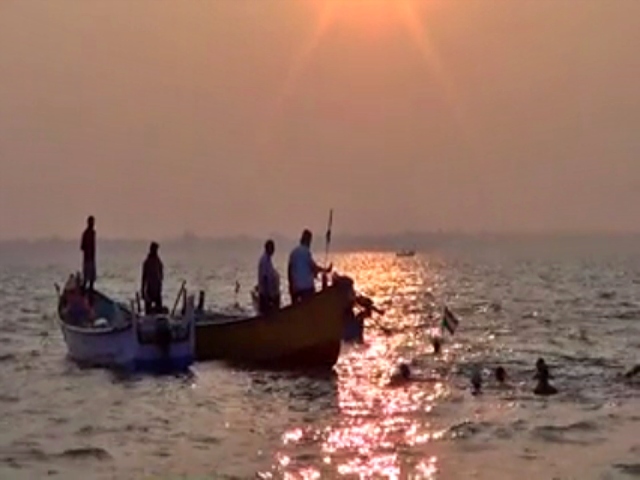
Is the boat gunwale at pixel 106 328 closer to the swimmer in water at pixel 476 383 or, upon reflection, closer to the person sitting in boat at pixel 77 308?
the person sitting in boat at pixel 77 308

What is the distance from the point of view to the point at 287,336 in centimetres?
2734

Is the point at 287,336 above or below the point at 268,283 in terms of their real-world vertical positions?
below

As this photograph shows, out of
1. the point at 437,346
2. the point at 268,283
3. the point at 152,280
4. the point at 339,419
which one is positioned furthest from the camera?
the point at 437,346

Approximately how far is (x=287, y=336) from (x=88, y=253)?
6.67 meters

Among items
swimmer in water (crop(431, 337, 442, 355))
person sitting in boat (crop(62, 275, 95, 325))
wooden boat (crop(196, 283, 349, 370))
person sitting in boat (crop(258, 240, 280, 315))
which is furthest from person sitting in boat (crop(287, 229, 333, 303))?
swimmer in water (crop(431, 337, 442, 355))

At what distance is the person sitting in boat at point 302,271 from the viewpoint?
27.0 metres

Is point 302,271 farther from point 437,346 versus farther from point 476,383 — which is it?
point 437,346

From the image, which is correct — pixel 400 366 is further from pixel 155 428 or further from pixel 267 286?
pixel 155 428

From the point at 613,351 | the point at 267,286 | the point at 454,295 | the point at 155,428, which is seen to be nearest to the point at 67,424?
the point at 155,428

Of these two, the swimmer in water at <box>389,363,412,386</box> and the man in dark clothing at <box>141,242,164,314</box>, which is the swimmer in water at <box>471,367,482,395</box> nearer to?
the swimmer in water at <box>389,363,412,386</box>

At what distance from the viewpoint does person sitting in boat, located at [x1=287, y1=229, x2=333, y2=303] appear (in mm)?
27000

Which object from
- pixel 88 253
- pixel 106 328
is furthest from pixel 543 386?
pixel 88 253

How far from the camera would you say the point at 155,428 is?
20688 millimetres

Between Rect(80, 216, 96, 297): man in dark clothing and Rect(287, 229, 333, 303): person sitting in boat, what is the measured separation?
6.23m
